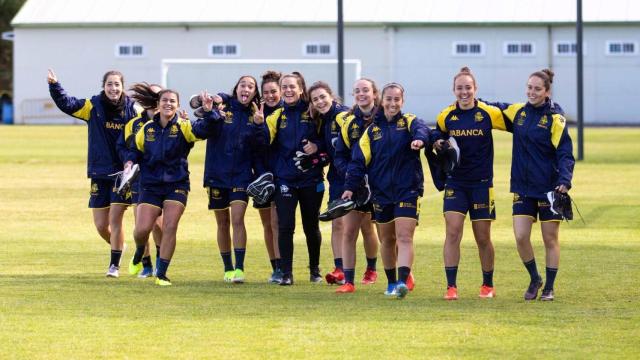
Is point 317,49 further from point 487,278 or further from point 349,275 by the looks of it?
point 487,278

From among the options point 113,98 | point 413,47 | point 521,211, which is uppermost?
point 413,47

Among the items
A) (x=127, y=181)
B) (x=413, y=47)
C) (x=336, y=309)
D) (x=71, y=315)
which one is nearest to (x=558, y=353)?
(x=336, y=309)

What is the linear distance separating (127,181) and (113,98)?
0.97 m

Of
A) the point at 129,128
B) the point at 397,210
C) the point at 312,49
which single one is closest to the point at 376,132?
the point at 397,210

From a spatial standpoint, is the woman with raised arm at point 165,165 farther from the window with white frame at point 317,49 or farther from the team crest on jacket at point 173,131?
the window with white frame at point 317,49

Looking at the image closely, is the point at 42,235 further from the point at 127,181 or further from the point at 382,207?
the point at 382,207

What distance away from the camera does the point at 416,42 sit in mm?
66750

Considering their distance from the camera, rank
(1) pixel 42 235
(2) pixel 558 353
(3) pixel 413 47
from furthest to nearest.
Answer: (3) pixel 413 47
(1) pixel 42 235
(2) pixel 558 353

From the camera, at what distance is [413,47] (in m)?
66.8

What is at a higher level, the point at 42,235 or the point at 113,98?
the point at 113,98

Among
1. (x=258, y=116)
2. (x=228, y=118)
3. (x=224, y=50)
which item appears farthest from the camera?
(x=224, y=50)

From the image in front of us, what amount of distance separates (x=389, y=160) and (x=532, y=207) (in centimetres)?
121

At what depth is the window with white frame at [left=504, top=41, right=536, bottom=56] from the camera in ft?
218

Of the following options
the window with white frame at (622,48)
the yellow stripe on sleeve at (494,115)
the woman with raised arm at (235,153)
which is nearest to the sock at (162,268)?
the woman with raised arm at (235,153)
